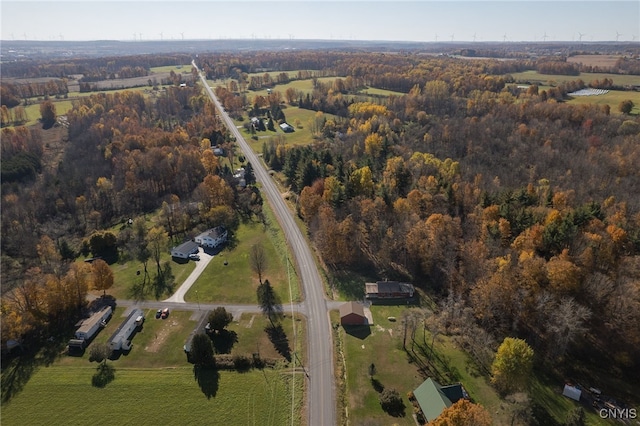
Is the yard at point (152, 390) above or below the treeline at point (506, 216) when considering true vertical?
below

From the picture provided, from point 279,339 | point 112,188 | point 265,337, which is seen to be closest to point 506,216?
point 279,339

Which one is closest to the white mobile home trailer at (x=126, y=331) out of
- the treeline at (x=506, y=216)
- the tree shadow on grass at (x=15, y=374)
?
the tree shadow on grass at (x=15, y=374)

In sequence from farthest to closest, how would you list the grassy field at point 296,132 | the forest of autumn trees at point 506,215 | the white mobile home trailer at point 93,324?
the grassy field at point 296,132 < the white mobile home trailer at point 93,324 < the forest of autumn trees at point 506,215

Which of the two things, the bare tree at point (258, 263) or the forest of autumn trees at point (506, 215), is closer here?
the forest of autumn trees at point (506, 215)

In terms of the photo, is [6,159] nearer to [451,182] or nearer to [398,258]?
[398,258]

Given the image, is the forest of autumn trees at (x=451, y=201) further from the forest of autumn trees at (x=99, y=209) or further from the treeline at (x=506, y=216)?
the forest of autumn trees at (x=99, y=209)

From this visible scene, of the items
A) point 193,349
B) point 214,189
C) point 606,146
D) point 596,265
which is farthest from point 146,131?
point 606,146

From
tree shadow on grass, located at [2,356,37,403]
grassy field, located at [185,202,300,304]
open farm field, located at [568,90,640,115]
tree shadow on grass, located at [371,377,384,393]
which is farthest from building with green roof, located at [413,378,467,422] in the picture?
open farm field, located at [568,90,640,115]
